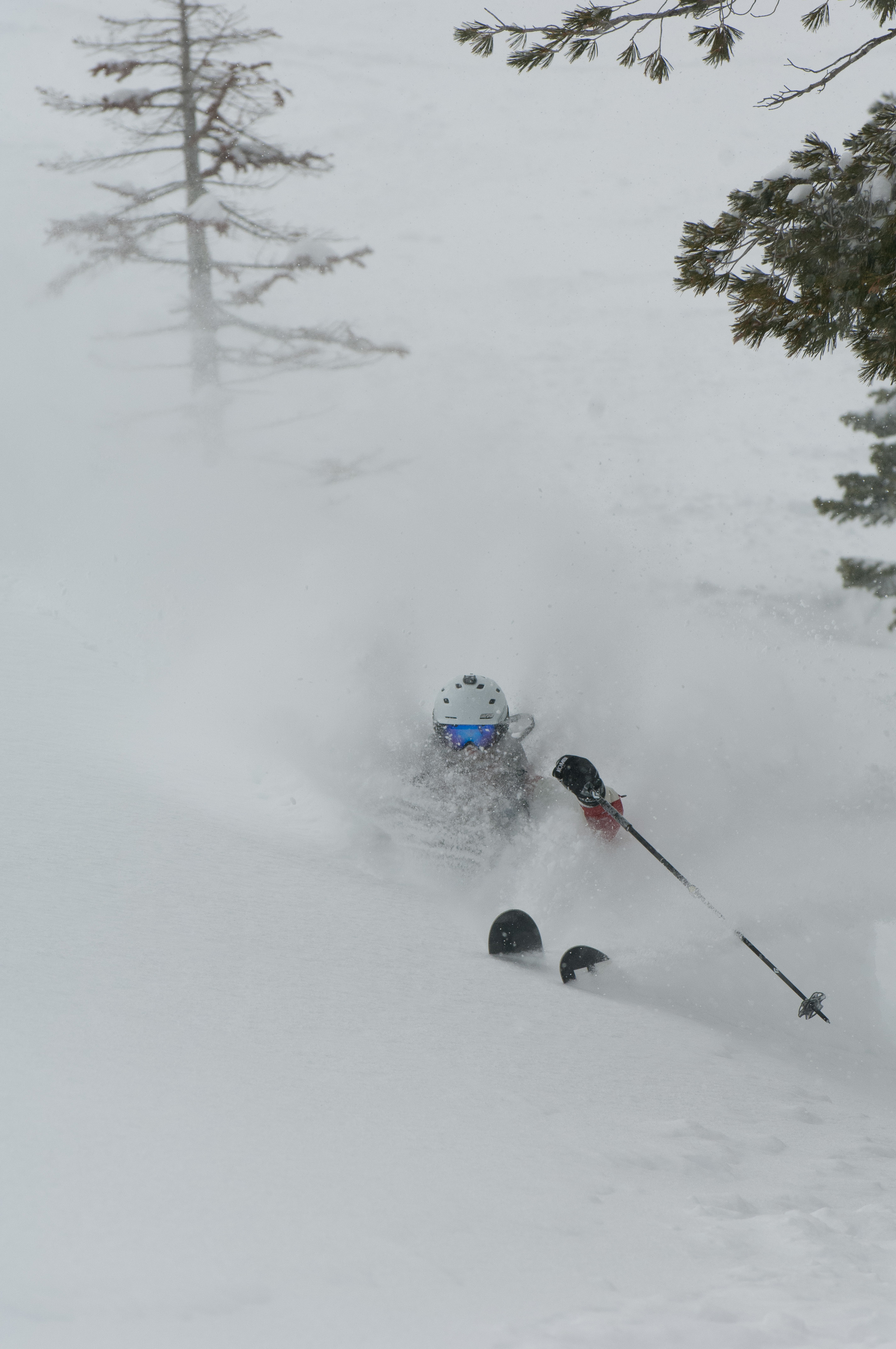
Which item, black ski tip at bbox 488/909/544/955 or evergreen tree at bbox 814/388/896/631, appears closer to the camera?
black ski tip at bbox 488/909/544/955

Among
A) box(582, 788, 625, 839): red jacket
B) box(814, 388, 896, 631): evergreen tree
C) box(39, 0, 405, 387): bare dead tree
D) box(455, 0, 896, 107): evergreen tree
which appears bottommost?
box(582, 788, 625, 839): red jacket

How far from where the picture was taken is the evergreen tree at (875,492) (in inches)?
483

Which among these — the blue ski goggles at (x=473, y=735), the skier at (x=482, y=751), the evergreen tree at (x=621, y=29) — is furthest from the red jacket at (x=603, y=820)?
the evergreen tree at (x=621, y=29)

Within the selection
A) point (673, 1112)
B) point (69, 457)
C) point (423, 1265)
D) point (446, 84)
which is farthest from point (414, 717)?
point (446, 84)

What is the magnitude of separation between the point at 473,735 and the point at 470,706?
24cm

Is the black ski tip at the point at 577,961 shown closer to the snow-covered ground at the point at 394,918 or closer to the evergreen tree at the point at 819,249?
the snow-covered ground at the point at 394,918

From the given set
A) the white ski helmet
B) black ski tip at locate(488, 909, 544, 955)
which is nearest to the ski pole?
black ski tip at locate(488, 909, 544, 955)

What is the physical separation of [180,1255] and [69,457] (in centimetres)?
1984

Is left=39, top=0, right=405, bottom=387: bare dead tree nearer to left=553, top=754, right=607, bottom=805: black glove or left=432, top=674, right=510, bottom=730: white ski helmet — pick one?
left=432, top=674, right=510, bottom=730: white ski helmet

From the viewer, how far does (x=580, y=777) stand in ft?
22.5

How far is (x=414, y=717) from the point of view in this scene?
938cm

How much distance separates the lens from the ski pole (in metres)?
5.81

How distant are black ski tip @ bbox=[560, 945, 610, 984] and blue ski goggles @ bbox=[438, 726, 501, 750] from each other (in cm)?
218

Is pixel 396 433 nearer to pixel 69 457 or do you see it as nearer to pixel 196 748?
pixel 69 457
